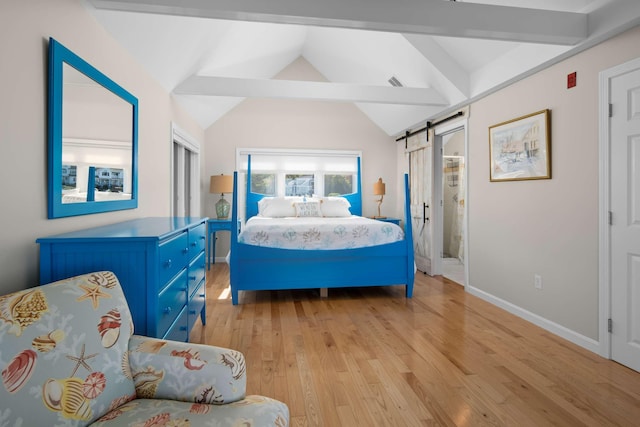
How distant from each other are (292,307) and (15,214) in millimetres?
2445

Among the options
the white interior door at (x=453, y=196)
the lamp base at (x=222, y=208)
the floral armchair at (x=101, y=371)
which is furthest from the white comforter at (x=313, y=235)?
the white interior door at (x=453, y=196)

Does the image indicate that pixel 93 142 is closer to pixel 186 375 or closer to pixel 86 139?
pixel 86 139

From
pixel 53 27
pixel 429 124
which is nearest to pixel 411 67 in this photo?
pixel 429 124

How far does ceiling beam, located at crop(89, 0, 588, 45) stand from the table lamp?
3.28 m

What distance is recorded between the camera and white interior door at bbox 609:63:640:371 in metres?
2.19

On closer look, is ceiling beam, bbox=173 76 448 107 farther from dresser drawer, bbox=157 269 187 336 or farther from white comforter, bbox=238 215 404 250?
dresser drawer, bbox=157 269 187 336

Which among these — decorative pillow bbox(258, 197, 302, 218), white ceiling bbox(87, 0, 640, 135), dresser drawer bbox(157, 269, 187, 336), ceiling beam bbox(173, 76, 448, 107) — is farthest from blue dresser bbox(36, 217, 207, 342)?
decorative pillow bbox(258, 197, 302, 218)

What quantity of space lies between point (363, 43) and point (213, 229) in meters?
3.28

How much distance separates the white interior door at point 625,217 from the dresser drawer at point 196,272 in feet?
9.42

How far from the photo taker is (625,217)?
2.26 meters

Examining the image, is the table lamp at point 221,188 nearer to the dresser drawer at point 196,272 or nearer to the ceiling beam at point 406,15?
the dresser drawer at point 196,272

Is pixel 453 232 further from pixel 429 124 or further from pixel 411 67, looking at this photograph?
pixel 411 67

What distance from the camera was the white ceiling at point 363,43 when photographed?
2.22 meters

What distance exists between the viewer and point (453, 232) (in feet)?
21.1
